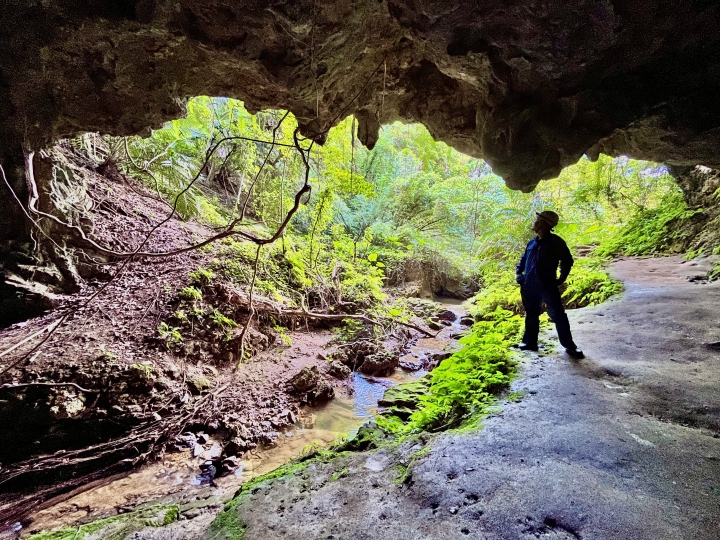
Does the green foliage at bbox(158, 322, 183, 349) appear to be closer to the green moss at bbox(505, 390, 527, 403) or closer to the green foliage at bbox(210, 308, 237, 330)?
the green foliage at bbox(210, 308, 237, 330)

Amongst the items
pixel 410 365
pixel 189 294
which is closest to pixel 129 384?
pixel 189 294

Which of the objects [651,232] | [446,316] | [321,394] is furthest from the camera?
[446,316]

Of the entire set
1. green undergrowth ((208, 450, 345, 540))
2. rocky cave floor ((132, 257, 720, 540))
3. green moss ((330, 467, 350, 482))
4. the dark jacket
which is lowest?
green undergrowth ((208, 450, 345, 540))

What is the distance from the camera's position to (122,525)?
8.00 ft

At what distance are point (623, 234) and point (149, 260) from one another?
1336 centimetres

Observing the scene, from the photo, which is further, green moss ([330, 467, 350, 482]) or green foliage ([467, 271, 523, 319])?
green foliage ([467, 271, 523, 319])

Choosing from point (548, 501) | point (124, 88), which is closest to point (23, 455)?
point (124, 88)

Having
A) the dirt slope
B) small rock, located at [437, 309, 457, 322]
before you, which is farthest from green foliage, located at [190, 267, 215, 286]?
small rock, located at [437, 309, 457, 322]

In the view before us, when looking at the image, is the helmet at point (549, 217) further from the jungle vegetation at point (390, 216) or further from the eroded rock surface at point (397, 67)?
the jungle vegetation at point (390, 216)

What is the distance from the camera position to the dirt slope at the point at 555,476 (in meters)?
1.69

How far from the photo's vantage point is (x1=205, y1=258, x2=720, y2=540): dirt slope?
1.69 metres

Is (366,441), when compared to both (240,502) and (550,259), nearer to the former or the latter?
(240,502)

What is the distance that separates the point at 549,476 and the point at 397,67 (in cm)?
510

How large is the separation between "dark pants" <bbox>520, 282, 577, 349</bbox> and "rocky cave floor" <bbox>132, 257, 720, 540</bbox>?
1.80ft
